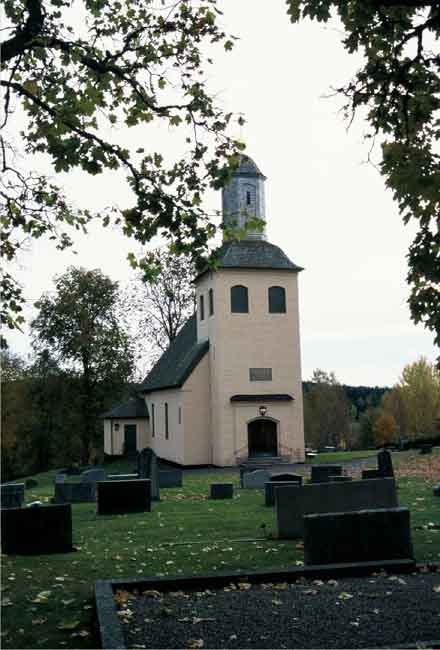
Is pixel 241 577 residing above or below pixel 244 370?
below

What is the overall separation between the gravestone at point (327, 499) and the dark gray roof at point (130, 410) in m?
38.8

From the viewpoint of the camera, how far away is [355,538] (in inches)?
361

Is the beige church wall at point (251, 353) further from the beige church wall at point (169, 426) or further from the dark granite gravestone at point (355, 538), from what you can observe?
the dark granite gravestone at point (355, 538)

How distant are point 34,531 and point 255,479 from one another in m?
14.0

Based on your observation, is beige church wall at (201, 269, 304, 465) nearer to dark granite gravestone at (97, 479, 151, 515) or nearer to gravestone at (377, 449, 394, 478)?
gravestone at (377, 449, 394, 478)

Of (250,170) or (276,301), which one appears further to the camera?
(250,170)

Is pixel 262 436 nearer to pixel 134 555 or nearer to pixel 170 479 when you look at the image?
pixel 170 479

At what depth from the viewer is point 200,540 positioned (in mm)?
12273

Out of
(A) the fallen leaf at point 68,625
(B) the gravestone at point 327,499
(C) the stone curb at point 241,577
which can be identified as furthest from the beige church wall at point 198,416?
(A) the fallen leaf at point 68,625

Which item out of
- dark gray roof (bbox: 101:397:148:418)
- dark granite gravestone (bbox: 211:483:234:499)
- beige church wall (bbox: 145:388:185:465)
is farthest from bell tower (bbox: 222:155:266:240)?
dark granite gravestone (bbox: 211:483:234:499)

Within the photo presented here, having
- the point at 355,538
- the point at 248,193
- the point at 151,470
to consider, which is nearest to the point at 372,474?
the point at 151,470

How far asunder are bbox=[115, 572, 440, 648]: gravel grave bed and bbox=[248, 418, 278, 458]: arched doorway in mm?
31262

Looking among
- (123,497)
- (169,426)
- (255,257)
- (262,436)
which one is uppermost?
(255,257)

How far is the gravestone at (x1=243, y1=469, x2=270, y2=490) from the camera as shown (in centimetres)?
2412
